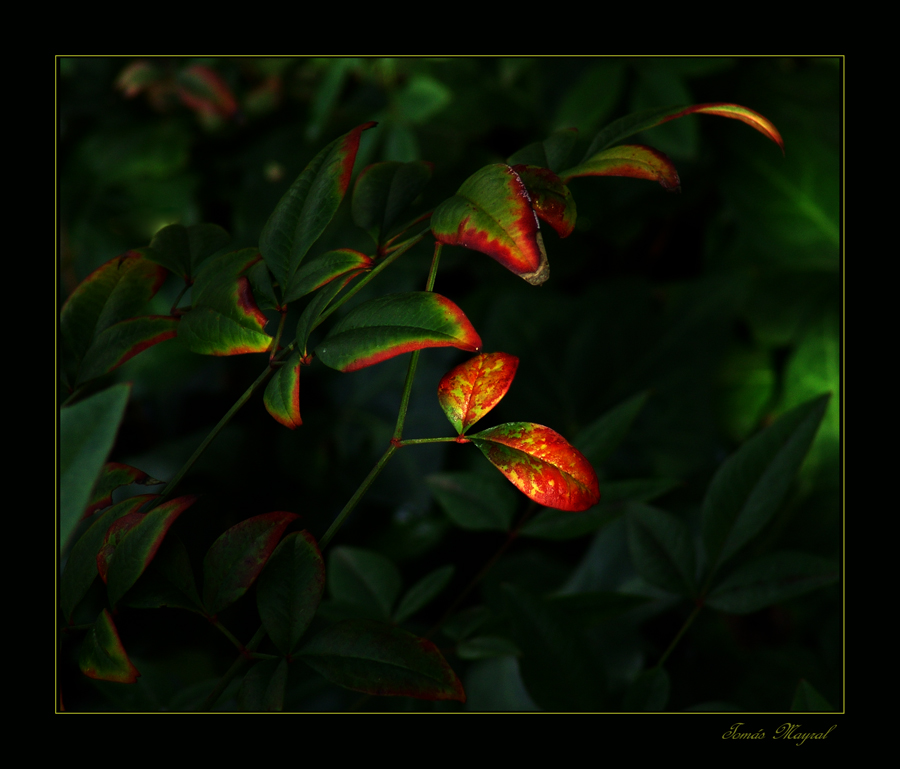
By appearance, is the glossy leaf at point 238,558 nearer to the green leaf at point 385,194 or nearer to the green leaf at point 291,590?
the green leaf at point 291,590

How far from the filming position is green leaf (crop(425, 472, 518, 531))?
630 millimetres

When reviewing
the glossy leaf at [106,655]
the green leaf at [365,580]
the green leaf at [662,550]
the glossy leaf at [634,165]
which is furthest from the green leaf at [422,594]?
the glossy leaf at [634,165]

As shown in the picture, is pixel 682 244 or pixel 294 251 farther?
pixel 682 244

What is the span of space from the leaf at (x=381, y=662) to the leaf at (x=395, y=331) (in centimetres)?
15

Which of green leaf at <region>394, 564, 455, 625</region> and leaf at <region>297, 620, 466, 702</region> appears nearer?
leaf at <region>297, 620, 466, 702</region>

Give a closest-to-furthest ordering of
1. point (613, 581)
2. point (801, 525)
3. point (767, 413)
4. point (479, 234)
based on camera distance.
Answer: point (479, 234)
point (613, 581)
point (801, 525)
point (767, 413)

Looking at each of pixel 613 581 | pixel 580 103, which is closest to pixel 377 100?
pixel 580 103

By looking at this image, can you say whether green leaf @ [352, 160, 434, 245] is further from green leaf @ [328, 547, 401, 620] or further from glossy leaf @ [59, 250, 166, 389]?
green leaf @ [328, 547, 401, 620]

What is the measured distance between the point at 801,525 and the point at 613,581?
33cm

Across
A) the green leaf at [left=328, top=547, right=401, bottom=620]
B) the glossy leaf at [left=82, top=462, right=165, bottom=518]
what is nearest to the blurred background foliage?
the green leaf at [left=328, top=547, right=401, bottom=620]

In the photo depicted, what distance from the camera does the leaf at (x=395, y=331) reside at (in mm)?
328

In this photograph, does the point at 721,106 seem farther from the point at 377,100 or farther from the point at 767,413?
the point at 377,100

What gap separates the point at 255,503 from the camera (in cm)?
87

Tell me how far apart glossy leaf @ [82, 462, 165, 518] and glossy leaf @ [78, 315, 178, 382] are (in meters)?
0.06
